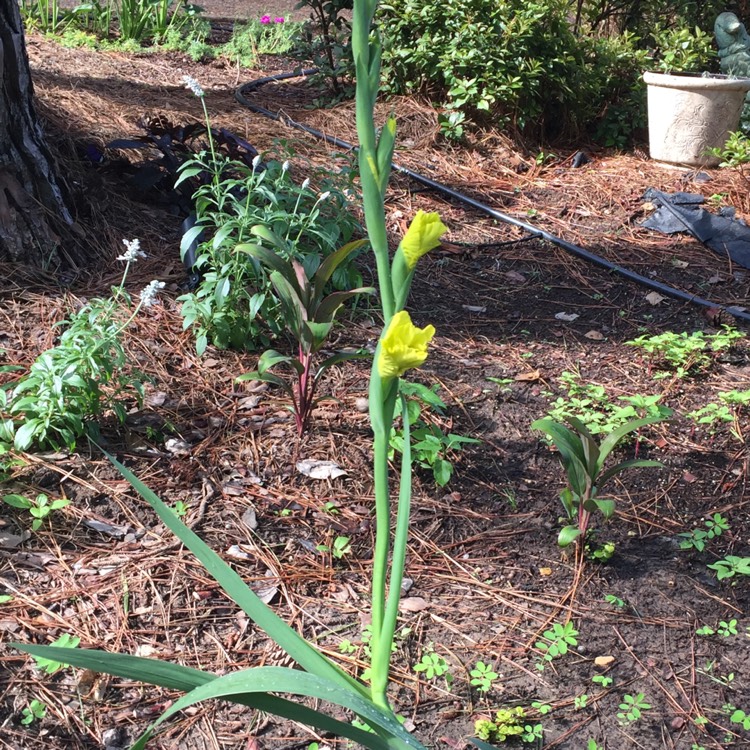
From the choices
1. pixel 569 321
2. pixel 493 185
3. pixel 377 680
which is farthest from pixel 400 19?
pixel 377 680

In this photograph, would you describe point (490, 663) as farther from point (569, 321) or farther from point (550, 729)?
point (569, 321)

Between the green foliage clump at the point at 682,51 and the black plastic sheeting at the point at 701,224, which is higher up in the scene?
the green foliage clump at the point at 682,51

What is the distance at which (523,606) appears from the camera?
5.87ft

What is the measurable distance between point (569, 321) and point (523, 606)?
164 cm

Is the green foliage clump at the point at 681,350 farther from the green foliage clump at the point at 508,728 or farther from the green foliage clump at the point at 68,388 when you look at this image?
the green foliage clump at the point at 68,388

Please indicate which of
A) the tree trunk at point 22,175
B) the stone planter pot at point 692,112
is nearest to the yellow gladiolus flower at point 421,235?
the tree trunk at point 22,175

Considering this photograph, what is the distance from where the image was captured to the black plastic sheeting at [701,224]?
3875 mm

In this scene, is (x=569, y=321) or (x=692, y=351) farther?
(x=569, y=321)

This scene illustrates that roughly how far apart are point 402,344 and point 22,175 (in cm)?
232

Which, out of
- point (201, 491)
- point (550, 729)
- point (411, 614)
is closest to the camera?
point (550, 729)

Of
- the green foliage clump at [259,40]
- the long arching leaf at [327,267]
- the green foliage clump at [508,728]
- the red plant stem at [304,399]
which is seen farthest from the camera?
the green foliage clump at [259,40]

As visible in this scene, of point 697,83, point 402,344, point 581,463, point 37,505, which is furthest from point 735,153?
point 402,344

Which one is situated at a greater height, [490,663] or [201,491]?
[201,491]

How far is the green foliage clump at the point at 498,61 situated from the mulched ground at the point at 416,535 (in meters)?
2.05
